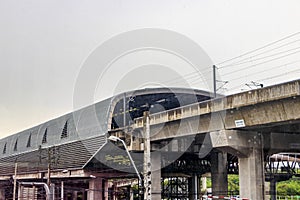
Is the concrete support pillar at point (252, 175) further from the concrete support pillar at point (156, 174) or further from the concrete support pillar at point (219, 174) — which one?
the concrete support pillar at point (219, 174)

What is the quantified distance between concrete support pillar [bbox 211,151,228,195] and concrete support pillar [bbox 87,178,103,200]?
1057cm

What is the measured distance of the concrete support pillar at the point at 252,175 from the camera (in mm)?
22594

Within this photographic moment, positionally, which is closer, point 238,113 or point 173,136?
point 238,113

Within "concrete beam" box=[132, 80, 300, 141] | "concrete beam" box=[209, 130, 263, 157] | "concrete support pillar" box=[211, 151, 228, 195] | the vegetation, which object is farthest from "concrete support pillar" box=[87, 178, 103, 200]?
the vegetation

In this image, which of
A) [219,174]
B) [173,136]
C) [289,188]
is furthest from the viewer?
[289,188]

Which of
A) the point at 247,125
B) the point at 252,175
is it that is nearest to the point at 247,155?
the point at 252,175

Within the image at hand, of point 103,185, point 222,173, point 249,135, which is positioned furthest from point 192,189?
point 249,135

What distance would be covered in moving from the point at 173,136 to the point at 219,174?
11.1m

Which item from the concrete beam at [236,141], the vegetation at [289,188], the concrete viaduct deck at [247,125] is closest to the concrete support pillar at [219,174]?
the concrete viaduct deck at [247,125]

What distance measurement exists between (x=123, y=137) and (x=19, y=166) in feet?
94.0

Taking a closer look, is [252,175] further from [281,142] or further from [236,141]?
[281,142]

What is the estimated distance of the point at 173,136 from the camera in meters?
26.7

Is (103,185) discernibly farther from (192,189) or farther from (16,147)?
(16,147)

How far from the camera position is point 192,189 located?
54.6 metres
